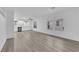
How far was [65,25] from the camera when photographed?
6555 mm

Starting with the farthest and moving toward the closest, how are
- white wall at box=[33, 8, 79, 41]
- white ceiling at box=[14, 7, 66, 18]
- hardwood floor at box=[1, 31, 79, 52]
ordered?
white ceiling at box=[14, 7, 66, 18] → white wall at box=[33, 8, 79, 41] → hardwood floor at box=[1, 31, 79, 52]

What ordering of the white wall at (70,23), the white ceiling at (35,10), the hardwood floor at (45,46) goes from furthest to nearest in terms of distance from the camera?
1. the white ceiling at (35,10)
2. the white wall at (70,23)
3. the hardwood floor at (45,46)

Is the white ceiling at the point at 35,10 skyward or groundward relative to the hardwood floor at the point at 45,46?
skyward

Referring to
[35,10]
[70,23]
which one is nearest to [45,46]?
[70,23]

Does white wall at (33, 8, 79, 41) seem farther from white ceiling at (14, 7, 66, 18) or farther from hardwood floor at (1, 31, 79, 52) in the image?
hardwood floor at (1, 31, 79, 52)

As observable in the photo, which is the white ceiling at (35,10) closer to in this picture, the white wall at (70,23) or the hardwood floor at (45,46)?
the white wall at (70,23)

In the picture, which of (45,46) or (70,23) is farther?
(70,23)

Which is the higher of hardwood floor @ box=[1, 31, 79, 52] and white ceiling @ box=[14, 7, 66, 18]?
white ceiling @ box=[14, 7, 66, 18]

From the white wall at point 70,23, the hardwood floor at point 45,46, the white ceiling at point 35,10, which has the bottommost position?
the hardwood floor at point 45,46

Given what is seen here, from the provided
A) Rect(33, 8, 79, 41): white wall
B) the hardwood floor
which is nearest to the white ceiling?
Answer: Rect(33, 8, 79, 41): white wall

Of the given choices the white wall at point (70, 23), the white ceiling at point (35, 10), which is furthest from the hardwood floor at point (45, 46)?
the white ceiling at point (35, 10)

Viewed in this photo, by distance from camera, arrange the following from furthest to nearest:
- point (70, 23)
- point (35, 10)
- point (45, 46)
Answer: point (35, 10)
point (70, 23)
point (45, 46)

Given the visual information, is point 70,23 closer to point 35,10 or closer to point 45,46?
point 35,10
